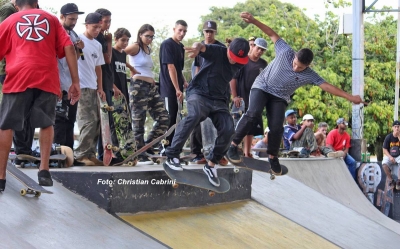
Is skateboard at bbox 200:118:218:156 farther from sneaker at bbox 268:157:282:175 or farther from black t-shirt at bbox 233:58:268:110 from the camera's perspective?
black t-shirt at bbox 233:58:268:110

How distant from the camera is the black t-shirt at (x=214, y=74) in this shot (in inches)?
283

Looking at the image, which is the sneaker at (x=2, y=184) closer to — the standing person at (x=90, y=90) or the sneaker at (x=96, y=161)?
the standing person at (x=90, y=90)

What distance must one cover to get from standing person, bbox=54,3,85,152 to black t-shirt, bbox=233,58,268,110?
123 inches

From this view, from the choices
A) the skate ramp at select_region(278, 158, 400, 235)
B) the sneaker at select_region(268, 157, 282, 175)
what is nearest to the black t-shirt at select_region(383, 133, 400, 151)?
the skate ramp at select_region(278, 158, 400, 235)

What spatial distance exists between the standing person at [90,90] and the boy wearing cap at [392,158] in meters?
8.93

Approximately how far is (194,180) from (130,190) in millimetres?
827

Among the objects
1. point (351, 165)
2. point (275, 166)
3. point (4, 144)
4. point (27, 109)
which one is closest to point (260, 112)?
point (275, 166)

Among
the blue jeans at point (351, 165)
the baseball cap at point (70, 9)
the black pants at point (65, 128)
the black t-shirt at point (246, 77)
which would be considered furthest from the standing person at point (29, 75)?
the blue jeans at point (351, 165)

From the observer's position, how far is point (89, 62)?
7.55 meters

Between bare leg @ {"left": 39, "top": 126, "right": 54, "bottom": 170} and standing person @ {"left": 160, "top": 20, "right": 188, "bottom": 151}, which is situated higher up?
standing person @ {"left": 160, "top": 20, "right": 188, "bottom": 151}

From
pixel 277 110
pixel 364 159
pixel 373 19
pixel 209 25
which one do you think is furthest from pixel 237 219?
pixel 373 19

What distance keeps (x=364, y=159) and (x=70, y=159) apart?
9.83 m

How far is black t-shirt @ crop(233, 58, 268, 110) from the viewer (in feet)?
31.8

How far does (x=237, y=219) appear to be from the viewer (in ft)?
24.0
